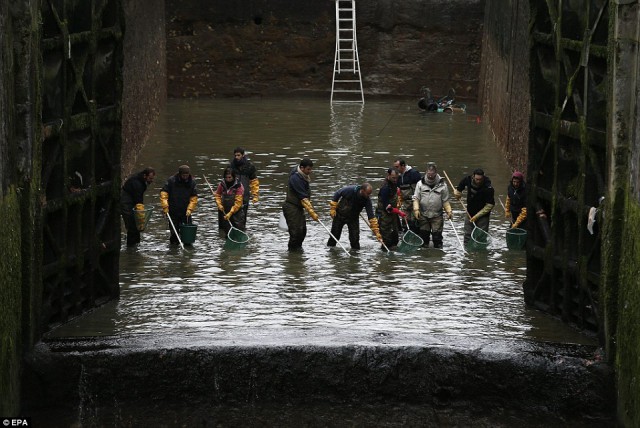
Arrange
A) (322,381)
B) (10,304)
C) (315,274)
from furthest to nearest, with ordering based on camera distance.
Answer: (315,274), (322,381), (10,304)

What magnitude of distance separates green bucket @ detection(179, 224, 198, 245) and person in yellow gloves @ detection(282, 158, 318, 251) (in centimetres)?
132

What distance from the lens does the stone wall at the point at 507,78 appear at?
23.0 m

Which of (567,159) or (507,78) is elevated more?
(507,78)

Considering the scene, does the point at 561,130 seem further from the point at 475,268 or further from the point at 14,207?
the point at 14,207

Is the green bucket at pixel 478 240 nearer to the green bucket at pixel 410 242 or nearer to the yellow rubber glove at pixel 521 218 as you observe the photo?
the yellow rubber glove at pixel 521 218

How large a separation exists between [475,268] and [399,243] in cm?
184

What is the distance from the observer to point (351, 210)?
60.3 ft

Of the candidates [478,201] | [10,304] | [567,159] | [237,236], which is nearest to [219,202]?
[237,236]

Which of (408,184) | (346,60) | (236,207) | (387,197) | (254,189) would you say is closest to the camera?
(236,207)

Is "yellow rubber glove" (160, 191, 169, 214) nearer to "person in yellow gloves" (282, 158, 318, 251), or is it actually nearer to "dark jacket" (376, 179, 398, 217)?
"person in yellow gloves" (282, 158, 318, 251)

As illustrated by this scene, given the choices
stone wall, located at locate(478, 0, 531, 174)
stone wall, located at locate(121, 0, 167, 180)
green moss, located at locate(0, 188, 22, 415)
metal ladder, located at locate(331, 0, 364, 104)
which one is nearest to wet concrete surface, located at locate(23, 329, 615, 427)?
green moss, located at locate(0, 188, 22, 415)

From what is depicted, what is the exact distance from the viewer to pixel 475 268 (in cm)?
1725

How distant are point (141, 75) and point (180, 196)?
9.21 metres

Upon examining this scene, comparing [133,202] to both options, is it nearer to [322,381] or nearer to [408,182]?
[408,182]
